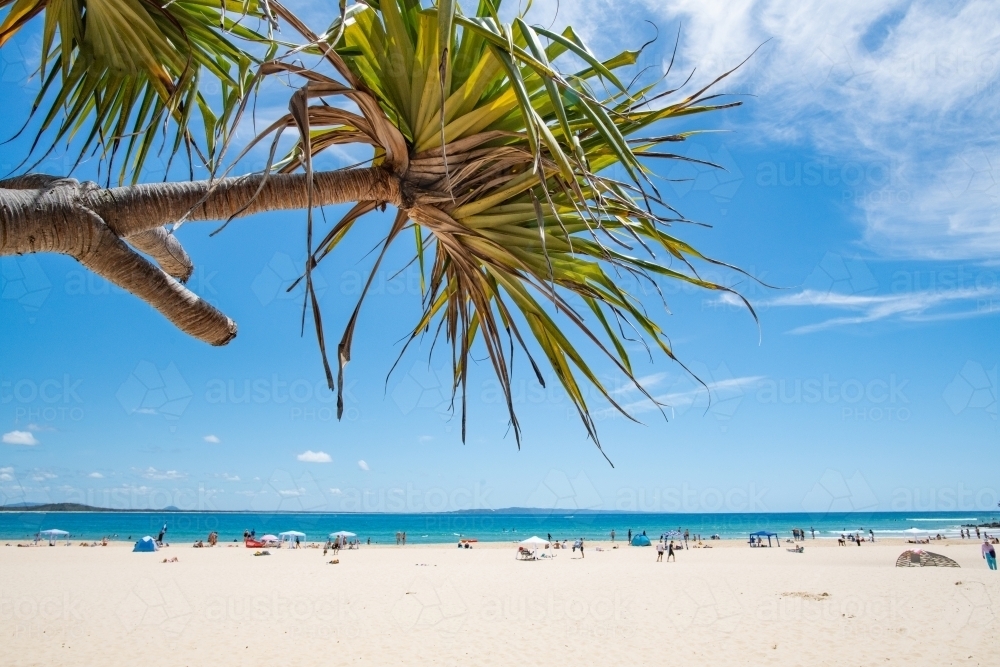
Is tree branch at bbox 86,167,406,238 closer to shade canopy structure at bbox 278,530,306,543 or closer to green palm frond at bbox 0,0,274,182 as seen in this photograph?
green palm frond at bbox 0,0,274,182

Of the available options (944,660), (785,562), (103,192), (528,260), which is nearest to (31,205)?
(103,192)

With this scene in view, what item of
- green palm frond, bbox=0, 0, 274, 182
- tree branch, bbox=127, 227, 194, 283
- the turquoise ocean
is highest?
green palm frond, bbox=0, 0, 274, 182

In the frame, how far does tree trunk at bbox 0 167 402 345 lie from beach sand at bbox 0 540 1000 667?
20.9 ft

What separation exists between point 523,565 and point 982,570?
1287 cm

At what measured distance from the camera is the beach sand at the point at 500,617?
293 inches

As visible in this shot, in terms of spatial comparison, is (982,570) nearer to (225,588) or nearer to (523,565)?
(523,565)

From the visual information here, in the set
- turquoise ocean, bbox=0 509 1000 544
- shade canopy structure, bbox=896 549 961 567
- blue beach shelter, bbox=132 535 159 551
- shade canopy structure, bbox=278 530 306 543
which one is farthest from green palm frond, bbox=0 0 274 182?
turquoise ocean, bbox=0 509 1000 544

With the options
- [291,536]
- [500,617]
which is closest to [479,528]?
[291,536]

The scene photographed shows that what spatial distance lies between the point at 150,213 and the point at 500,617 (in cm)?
972

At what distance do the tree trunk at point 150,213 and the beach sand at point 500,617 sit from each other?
636cm

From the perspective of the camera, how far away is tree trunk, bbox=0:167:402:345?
1.39 meters

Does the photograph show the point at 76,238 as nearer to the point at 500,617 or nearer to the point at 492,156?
the point at 492,156

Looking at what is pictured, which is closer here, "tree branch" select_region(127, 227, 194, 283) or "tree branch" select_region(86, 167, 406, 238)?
"tree branch" select_region(86, 167, 406, 238)

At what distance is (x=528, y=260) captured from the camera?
6.82 ft
